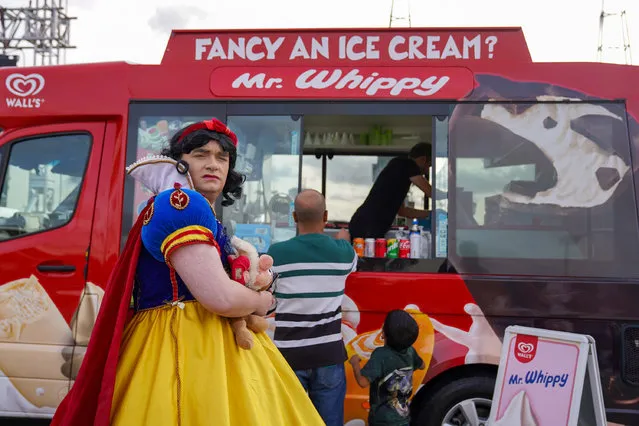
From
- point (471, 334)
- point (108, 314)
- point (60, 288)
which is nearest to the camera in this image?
point (108, 314)

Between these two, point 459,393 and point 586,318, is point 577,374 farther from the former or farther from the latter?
point 459,393

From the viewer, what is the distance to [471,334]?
3609 mm

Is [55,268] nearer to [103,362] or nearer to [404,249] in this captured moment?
[404,249]

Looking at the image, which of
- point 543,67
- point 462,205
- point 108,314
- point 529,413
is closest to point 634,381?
point 529,413

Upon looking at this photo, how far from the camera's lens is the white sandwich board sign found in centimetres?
324

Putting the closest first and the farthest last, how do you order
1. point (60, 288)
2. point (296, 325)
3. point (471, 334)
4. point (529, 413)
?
1. point (296, 325)
2. point (529, 413)
3. point (471, 334)
4. point (60, 288)

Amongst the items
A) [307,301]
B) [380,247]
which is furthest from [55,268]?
[380,247]

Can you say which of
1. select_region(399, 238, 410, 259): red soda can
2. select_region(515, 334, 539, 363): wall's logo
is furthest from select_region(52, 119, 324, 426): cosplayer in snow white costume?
select_region(399, 238, 410, 259): red soda can

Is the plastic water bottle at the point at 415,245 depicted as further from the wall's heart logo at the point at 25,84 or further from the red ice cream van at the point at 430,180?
the wall's heart logo at the point at 25,84

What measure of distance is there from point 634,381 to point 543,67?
2.14 meters

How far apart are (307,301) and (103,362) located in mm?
1729

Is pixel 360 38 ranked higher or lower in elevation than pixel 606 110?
higher

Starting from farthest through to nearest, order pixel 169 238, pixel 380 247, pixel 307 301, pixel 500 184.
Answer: pixel 380 247
pixel 500 184
pixel 307 301
pixel 169 238

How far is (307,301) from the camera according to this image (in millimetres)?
3152
